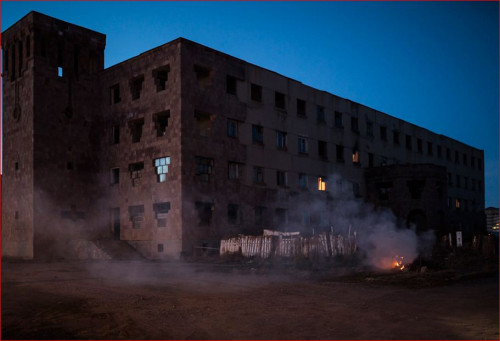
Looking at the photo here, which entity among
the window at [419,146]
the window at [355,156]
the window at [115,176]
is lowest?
the window at [115,176]

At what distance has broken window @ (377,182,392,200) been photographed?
48.1 meters

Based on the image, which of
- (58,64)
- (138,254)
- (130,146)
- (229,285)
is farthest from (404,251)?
(58,64)

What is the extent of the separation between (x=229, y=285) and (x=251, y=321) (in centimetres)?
656

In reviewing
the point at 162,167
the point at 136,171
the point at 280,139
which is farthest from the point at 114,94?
the point at 280,139

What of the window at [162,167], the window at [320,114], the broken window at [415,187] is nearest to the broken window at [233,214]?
the window at [162,167]

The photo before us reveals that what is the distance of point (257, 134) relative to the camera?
38.5 meters

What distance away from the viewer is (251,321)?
10570 millimetres

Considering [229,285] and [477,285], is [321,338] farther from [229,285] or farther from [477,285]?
[477,285]

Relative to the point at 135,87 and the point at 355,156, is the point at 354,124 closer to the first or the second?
the point at 355,156

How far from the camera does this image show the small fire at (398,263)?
2102 centimetres

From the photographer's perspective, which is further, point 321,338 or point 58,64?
point 58,64

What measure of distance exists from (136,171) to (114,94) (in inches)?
278

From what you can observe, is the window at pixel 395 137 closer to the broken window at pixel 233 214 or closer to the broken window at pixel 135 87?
the broken window at pixel 233 214

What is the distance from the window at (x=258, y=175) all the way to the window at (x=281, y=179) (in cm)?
175
